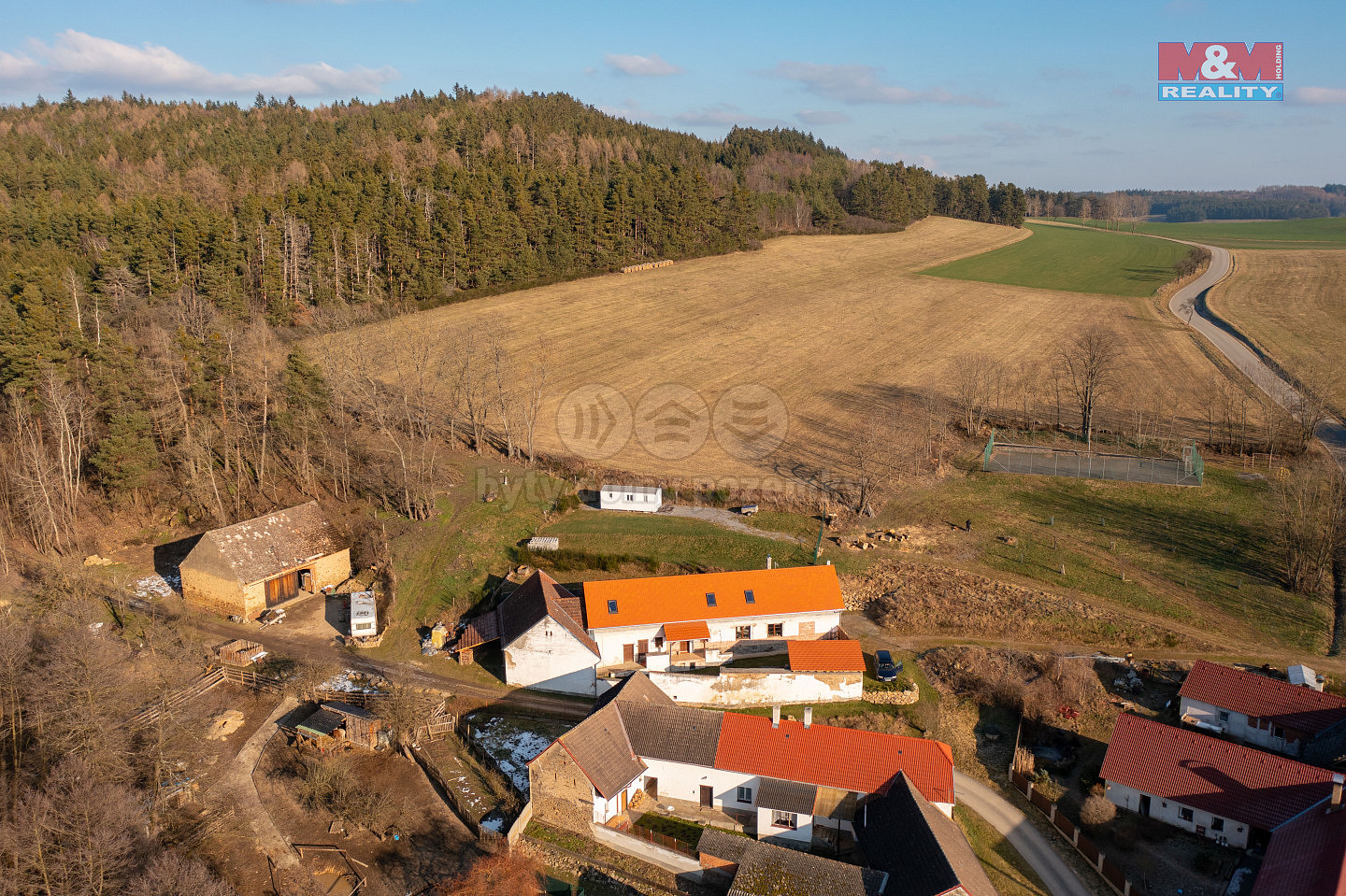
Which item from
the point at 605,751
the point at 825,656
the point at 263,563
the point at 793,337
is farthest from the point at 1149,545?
the point at 263,563

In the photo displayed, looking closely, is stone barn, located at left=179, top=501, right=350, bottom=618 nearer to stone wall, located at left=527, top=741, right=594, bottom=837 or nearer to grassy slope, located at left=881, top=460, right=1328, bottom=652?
stone wall, located at left=527, top=741, right=594, bottom=837

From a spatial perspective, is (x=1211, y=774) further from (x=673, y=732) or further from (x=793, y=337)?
(x=793, y=337)

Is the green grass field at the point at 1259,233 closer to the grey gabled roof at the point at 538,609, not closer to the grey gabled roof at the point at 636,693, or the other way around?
the grey gabled roof at the point at 538,609

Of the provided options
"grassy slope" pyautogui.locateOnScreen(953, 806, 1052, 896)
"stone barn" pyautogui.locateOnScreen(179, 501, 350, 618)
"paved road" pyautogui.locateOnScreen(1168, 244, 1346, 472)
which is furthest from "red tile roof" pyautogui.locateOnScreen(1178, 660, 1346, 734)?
"stone barn" pyautogui.locateOnScreen(179, 501, 350, 618)

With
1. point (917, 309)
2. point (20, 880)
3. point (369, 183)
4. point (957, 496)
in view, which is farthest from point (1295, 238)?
point (20, 880)

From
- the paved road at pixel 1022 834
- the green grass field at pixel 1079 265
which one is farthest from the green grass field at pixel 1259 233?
the paved road at pixel 1022 834
